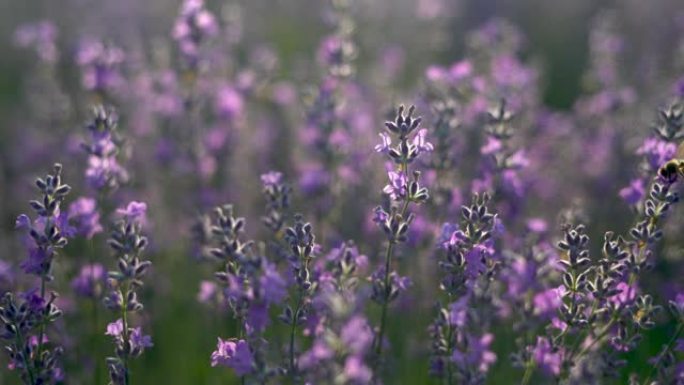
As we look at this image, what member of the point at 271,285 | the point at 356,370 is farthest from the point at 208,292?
the point at 356,370

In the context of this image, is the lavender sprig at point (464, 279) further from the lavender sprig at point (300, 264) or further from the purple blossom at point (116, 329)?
the purple blossom at point (116, 329)

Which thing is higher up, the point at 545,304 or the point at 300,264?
the point at 545,304

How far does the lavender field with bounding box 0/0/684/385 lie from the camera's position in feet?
8.61

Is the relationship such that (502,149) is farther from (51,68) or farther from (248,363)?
(51,68)

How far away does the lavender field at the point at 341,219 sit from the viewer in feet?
8.61

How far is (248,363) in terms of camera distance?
2.37 meters

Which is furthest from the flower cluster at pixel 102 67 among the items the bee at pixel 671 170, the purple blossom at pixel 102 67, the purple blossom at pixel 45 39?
the bee at pixel 671 170

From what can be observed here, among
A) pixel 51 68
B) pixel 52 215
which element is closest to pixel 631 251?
pixel 52 215

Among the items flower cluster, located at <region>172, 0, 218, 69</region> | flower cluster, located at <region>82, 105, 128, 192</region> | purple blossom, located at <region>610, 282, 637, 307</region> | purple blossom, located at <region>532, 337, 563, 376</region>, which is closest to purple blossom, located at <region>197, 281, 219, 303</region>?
flower cluster, located at <region>82, 105, 128, 192</region>

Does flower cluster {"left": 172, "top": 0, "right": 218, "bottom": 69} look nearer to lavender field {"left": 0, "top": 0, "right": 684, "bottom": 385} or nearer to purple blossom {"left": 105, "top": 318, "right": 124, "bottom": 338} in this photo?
lavender field {"left": 0, "top": 0, "right": 684, "bottom": 385}

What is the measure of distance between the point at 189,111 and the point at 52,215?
2030 millimetres

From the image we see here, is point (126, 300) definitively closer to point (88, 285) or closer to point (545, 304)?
point (88, 285)

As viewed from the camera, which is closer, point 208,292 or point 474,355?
Answer: point 474,355

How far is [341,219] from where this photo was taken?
171 inches
